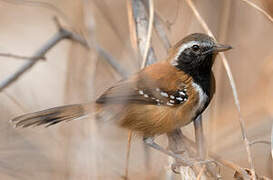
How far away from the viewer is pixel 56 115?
3936mm

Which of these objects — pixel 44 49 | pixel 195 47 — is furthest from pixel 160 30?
pixel 44 49

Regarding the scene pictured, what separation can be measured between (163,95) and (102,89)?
670mm

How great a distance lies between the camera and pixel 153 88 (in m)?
4.14

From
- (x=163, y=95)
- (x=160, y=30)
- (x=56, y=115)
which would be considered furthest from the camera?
(x=160, y=30)

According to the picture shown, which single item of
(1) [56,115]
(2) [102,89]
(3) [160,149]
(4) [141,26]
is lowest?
(3) [160,149]

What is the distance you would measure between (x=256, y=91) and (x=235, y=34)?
84cm

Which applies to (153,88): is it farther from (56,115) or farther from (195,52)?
(56,115)

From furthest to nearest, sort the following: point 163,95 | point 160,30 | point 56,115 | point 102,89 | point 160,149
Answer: point 102,89, point 160,30, point 163,95, point 56,115, point 160,149

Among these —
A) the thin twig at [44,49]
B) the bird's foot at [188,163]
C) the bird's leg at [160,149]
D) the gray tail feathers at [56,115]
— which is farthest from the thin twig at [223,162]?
the thin twig at [44,49]

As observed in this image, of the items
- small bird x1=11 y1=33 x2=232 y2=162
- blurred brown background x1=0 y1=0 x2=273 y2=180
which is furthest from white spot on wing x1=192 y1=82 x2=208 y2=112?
blurred brown background x1=0 y1=0 x2=273 y2=180

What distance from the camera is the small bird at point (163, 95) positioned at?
13.1 ft

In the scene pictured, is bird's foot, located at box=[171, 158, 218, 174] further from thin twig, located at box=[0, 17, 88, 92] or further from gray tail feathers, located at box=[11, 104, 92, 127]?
thin twig, located at box=[0, 17, 88, 92]

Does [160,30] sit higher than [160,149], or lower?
higher

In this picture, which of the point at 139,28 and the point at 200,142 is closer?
the point at 200,142
